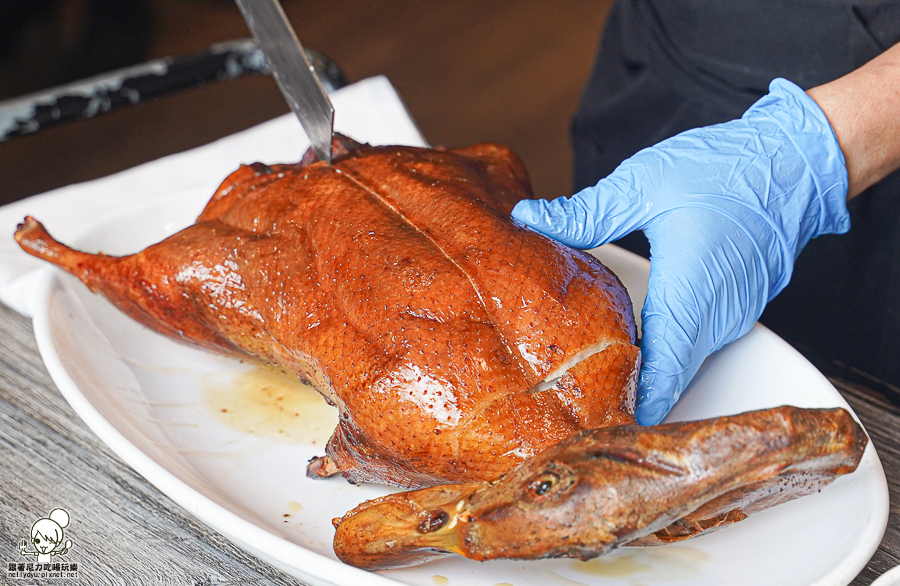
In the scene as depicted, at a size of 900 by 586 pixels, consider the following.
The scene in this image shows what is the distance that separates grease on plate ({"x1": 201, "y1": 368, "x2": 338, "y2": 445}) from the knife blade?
1.66 feet

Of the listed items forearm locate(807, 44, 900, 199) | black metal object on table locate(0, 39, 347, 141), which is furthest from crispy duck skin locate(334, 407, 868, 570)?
black metal object on table locate(0, 39, 347, 141)

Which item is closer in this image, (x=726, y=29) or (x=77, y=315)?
(x=77, y=315)

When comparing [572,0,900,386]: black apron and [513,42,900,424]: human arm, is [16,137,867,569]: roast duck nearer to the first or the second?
[513,42,900,424]: human arm

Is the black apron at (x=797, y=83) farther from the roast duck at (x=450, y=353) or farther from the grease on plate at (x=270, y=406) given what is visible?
the grease on plate at (x=270, y=406)

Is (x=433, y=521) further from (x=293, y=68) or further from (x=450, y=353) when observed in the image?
(x=293, y=68)

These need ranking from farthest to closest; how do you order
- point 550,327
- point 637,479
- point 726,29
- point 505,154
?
point 726,29 < point 505,154 < point 550,327 < point 637,479

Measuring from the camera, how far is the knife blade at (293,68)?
67.4 inches

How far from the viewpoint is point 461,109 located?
5621mm

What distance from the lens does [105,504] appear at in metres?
1.43

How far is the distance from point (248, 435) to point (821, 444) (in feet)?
3.52

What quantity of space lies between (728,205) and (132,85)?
179 cm

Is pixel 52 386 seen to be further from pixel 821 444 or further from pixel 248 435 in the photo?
pixel 821 444

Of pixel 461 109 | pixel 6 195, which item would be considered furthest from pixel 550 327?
pixel 461 109

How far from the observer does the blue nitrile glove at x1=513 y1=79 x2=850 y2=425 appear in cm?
142
